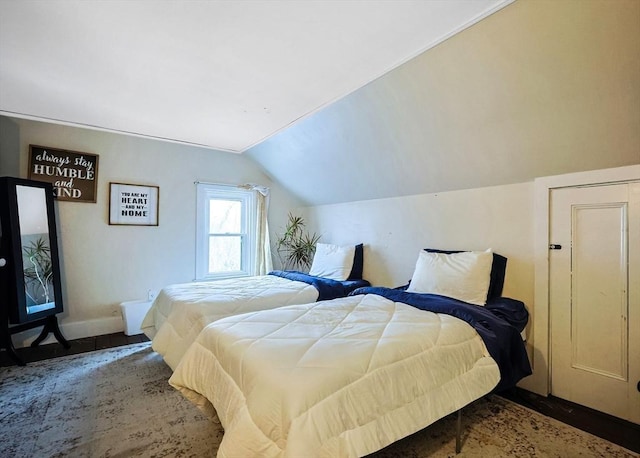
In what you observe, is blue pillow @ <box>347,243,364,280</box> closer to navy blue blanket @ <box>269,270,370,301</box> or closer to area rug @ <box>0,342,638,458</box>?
navy blue blanket @ <box>269,270,370,301</box>

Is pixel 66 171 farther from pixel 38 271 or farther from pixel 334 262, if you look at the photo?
pixel 334 262

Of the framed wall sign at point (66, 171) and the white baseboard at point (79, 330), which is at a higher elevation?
the framed wall sign at point (66, 171)

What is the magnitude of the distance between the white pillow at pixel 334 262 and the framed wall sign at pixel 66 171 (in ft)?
8.94

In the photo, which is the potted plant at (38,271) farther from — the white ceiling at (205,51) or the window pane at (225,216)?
the window pane at (225,216)

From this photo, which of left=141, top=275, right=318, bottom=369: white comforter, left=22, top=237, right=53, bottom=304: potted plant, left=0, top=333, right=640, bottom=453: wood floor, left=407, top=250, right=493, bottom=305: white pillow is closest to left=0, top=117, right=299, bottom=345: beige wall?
left=22, top=237, right=53, bottom=304: potted plant

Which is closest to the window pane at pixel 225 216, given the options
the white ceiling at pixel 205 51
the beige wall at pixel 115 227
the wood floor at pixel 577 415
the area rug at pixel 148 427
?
the beige wall at pixel 115 227

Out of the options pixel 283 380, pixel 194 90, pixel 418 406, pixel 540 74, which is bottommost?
pixel 418 406

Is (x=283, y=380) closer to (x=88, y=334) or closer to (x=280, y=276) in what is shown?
(x=280, y=276)

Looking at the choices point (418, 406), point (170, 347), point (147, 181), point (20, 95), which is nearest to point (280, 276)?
point (170, 347)

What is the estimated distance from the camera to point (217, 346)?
162 cm

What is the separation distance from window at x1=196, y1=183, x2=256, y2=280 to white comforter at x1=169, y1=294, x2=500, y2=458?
8.53 ft

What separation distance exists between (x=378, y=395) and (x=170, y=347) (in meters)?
1.87

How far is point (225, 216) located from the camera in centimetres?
451

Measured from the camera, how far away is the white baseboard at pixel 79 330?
319 centimetres
